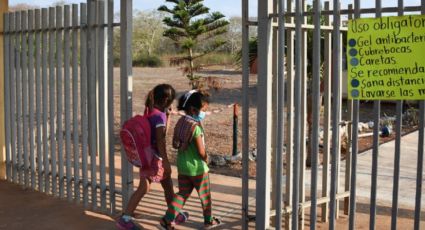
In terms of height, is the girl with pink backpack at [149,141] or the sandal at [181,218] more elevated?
the girl with pink backpack at [149,141]

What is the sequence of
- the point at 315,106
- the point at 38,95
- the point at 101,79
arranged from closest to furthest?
the point at 315,106 → the point at 101,79 → the point at 38,95

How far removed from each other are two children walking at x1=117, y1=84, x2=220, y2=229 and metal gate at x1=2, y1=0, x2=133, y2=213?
1.39ft

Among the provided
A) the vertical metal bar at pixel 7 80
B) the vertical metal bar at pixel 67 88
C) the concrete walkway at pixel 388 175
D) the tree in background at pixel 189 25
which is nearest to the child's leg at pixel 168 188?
the vertical metal bar at pixel 67 88

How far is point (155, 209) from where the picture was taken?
252 inches

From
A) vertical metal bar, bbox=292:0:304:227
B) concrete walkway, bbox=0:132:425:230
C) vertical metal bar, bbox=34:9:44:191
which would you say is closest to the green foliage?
concrete walkway, bbox=0:132:425:230

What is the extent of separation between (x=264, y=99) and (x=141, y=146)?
1.38 m

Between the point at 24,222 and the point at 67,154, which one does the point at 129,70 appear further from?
the point at 24,222

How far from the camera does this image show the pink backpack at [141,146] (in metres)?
5.29

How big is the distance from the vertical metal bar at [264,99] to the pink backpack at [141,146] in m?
1.19

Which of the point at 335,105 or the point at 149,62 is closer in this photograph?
the point at 335,105

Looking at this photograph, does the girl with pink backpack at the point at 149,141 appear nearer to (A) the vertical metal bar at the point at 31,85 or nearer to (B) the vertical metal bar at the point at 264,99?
(B) the vertical metal bar at the point at 264,99

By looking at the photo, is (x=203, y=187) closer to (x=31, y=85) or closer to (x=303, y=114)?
(x=303, y=114)

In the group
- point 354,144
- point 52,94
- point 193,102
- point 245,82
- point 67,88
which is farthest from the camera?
point 52,94


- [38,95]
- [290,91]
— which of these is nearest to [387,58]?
[290,91]
